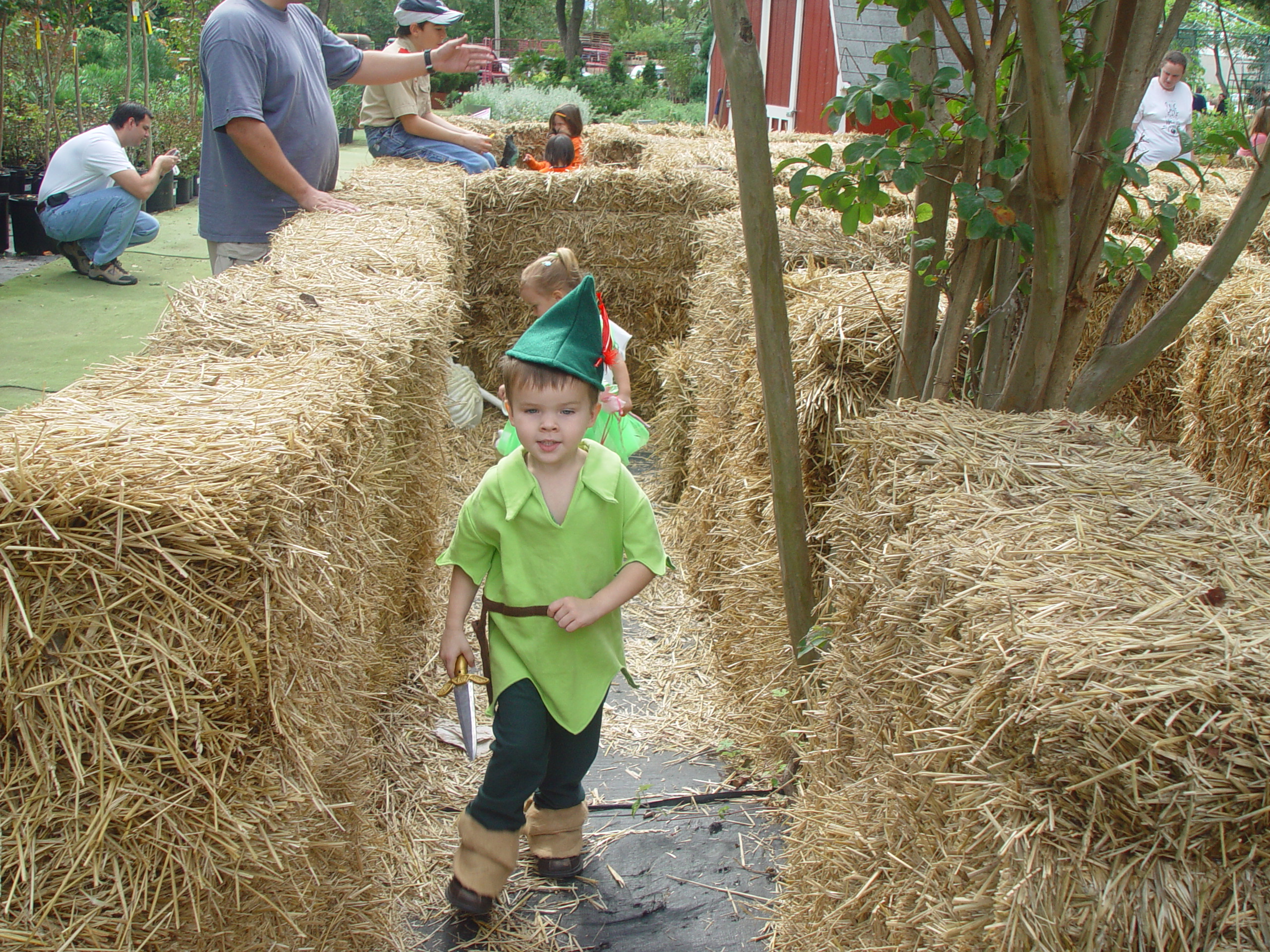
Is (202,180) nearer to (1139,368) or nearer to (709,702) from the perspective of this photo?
(709,702)

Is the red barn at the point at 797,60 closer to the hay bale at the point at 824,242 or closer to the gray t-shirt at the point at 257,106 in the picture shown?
the hay bale at the point at 824,242

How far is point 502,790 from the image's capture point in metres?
2.48

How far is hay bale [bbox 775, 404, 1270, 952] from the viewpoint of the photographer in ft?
4.08

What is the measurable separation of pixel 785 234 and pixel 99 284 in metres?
7.60

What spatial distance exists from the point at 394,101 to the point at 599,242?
2.07 meters

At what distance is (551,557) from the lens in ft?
8.09

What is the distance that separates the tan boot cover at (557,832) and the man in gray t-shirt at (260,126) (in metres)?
3.23

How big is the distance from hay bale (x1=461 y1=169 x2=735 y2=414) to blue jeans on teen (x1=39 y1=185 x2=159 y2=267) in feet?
14.7

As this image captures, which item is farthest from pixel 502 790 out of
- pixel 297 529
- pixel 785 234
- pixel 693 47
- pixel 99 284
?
pixel 693 47

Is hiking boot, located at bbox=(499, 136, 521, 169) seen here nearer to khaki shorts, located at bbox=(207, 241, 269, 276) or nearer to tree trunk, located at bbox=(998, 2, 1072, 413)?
khaki shorts, located at bbox=(207, 241, 269, 276)

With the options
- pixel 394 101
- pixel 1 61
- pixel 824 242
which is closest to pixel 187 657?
pixel 824 242

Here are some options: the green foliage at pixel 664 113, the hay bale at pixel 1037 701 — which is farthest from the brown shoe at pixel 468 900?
the green foliage at pixel 664 113

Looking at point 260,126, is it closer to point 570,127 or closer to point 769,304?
point 769,304

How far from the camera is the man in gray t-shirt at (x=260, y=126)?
4.18m
